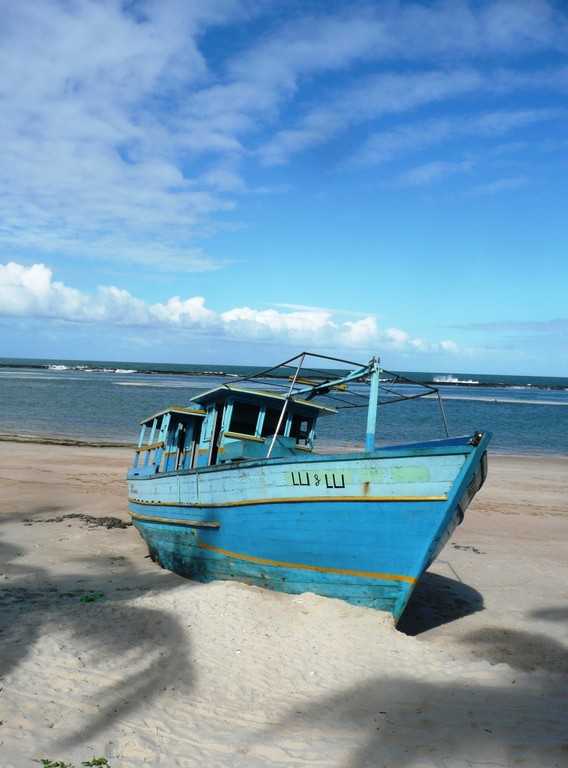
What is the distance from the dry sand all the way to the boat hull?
376mm

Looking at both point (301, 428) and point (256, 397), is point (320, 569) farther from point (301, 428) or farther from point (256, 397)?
point (301, 428)

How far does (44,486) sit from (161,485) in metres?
10.2

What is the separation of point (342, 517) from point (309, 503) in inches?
21.0

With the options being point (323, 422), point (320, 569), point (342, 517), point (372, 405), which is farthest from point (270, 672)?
point (323, 422)

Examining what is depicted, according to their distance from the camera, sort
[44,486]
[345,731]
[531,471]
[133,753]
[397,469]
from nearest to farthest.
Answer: [133,753]
[345,731]
[397,469]
[44,486]
[531,471]

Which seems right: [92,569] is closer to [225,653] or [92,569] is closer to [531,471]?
[225,653]

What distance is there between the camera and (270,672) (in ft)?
23.2

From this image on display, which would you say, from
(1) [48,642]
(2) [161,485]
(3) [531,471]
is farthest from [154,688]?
(3) [531,471]

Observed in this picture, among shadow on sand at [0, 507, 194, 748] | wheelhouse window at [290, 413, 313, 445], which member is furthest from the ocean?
shadow on sand at [0, 507, 194, 748]

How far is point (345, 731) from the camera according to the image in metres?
5.88

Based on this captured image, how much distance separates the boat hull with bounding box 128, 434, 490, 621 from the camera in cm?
782

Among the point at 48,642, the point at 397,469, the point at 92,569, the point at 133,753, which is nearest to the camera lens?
the point at 133,753

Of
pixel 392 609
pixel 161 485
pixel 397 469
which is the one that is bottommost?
pixel 392 609

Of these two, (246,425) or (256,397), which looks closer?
(256,397)
